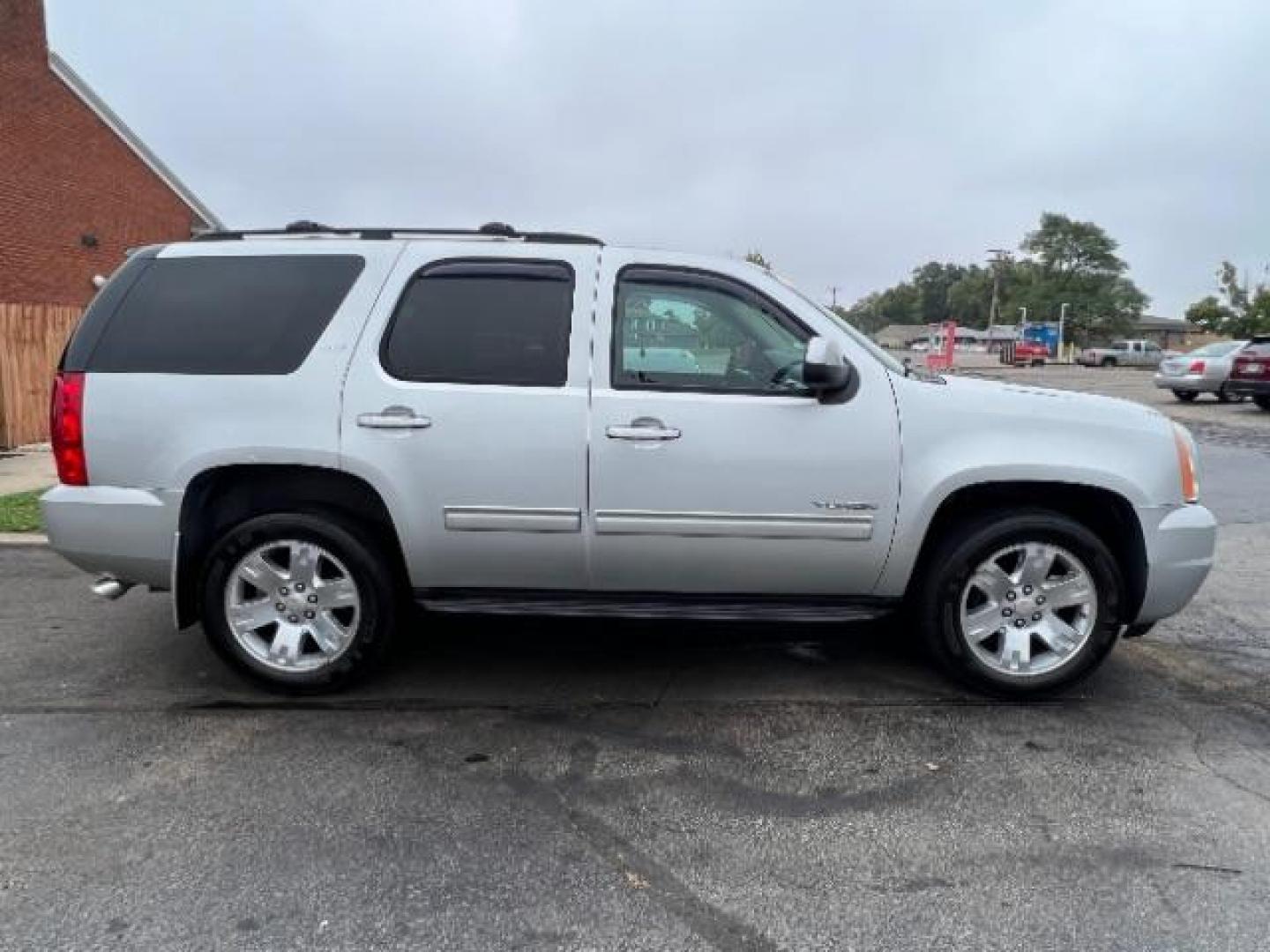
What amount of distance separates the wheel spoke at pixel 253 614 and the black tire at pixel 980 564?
2.82m

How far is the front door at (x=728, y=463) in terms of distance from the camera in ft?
12.2

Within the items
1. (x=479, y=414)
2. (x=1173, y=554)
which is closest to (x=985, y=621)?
(x=1173, y=554)

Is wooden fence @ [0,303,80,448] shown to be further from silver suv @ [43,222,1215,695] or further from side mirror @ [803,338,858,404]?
side mirror @ [803,338,858,404]

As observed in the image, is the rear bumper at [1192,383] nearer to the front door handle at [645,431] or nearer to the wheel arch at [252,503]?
the front door handle at [645,431]

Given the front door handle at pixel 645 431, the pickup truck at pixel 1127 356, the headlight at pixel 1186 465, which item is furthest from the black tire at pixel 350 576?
the pickup truck at pixel 1127 356

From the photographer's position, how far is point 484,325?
389cm

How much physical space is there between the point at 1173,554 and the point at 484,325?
3.07 metres

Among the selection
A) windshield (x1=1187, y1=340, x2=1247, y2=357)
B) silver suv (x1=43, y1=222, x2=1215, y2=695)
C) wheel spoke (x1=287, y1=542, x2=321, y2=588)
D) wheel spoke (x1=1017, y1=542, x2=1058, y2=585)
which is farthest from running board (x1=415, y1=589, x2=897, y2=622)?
windshield (x1=1187, y1=340, x2=1247, y2=357)

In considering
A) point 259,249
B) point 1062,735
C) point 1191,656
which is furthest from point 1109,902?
point 259,249

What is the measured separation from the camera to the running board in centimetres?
388

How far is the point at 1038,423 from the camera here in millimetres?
3811

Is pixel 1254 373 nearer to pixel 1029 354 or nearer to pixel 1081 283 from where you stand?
pixel 1029 354

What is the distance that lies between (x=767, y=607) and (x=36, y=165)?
18.4m

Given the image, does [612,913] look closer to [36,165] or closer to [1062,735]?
[1062,735]
